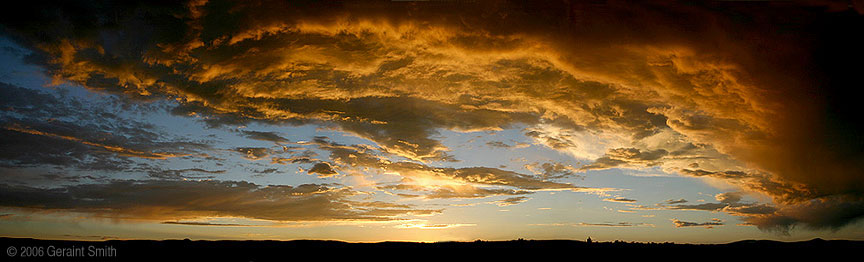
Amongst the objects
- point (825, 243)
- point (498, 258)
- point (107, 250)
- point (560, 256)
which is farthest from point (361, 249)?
point (825, 243)

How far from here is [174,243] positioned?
6562 centimetres

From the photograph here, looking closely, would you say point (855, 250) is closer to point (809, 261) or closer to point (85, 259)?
point (809, 261)

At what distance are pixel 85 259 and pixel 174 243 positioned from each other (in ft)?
83.3

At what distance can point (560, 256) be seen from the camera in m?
56.1


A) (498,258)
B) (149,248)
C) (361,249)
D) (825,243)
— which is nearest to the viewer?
(498,258)

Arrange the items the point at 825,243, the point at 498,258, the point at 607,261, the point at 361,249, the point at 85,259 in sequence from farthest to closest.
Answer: the point at 825,243 < the point at 361,249 < the point at 498,258 < the point at 607,261 < the point at 85,259

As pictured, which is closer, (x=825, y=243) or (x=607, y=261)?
(x=607, y=261)

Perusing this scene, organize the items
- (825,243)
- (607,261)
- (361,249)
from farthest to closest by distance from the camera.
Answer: (825,243) → (361,249) → (607,261)

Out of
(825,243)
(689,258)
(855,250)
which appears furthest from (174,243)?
(825,243)

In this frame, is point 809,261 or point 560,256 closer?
point 809,261

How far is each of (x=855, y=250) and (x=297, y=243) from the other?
88542mm

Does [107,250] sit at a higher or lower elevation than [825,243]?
higher

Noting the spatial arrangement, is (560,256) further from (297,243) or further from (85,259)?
(85,259)

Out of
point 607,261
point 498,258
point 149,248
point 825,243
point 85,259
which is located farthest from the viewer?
point 825,243
